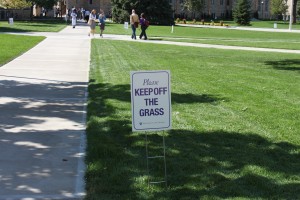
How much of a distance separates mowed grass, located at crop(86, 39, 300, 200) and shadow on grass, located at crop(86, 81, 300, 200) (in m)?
0.01

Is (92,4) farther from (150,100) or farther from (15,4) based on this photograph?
(150,100)

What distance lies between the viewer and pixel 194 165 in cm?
601

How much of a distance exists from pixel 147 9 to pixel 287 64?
41.0 meters

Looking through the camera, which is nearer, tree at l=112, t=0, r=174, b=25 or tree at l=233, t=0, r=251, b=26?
tree at l=112, t=0, r=174, b=25

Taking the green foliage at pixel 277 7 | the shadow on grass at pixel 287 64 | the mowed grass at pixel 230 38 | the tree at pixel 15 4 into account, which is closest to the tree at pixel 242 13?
the mowed grass at pixel 230 38

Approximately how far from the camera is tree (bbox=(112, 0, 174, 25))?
5784 cm

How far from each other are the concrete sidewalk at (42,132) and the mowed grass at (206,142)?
23 cm

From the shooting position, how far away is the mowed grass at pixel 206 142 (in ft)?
17.4

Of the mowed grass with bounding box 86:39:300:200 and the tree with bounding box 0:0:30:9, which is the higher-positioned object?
the tree with bounding box 0:0:30:9

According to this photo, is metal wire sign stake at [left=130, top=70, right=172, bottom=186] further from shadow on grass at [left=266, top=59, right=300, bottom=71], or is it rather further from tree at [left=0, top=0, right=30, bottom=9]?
tree at [left=0, top=0, right=30, bottom=9]

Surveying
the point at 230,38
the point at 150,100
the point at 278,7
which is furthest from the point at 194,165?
the point at 278,7

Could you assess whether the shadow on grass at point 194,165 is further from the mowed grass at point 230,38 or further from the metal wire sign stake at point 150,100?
the mowed grass at point 230,38

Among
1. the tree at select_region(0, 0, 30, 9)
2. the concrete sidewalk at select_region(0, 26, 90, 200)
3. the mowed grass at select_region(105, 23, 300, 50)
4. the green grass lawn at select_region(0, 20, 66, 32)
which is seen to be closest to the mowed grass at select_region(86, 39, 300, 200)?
the concrete sidewalk at select_region(0, 26, 90, 200)

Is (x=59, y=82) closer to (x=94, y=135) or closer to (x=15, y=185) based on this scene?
(x=94, y=135)
